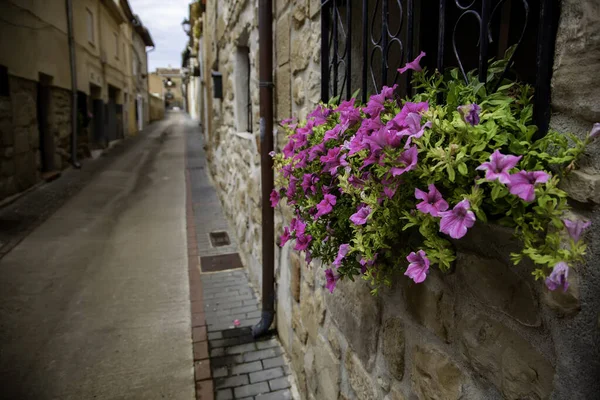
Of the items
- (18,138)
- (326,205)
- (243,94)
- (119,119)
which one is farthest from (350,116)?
(119,119)

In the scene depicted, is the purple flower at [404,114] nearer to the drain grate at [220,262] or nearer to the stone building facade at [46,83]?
the drain grate at [220,262]

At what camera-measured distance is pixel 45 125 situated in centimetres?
980

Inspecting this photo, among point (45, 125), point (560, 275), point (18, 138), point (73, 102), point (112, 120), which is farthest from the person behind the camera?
point (112, 120)

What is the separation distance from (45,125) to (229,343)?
28.1 feet

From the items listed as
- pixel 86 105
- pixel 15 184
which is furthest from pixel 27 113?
pixel 86 105

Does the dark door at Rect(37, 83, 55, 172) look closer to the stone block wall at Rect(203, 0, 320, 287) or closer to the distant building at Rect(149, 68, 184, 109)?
the stone block wall at Rect(203, 0, 320, 287)

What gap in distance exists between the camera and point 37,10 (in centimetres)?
884

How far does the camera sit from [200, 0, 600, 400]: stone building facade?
32.8 inches

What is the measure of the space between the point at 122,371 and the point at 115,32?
1750cm

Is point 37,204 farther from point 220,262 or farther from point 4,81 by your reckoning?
point 220,262

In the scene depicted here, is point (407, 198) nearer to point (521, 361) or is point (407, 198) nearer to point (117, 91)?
point (521, 361)

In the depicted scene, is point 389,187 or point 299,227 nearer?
point 389,187

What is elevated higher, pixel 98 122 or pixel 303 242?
pixel 98 122

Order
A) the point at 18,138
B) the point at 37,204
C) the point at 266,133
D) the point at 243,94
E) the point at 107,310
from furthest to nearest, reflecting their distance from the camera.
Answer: the point at 18,138
the point at 37,204
the point at 243,94
the point at 107,310
the point at 266,133
